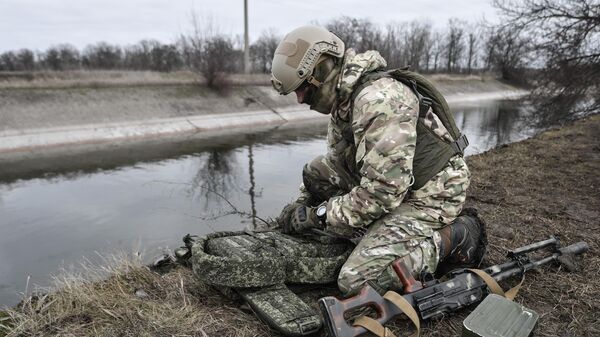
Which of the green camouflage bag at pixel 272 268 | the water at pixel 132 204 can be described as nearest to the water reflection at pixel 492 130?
the water at pixel 132 204

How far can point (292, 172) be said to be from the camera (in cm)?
1085

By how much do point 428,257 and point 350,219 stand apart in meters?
0.65

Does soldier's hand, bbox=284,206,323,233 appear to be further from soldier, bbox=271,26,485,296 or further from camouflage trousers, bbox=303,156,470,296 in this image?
camouflage trousers, bbox=303,156,470,296

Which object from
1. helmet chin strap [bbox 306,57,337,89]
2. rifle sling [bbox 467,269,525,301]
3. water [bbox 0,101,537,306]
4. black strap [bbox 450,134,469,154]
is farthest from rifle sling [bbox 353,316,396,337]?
water [bbox 0,101,537,306]

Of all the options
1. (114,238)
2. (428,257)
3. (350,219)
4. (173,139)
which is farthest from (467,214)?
(173,139)

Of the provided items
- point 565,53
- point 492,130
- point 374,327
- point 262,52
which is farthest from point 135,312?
point 262,52

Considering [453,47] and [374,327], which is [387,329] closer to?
[374,327]

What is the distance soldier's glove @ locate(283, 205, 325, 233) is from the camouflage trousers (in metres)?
0.41

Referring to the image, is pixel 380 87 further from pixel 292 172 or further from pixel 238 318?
pixel 292 172

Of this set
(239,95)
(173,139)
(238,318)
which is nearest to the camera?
(238,318)

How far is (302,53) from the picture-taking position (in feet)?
10.7

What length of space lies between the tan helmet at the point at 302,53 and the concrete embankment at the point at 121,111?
1296 cm

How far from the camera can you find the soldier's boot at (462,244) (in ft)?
10.8

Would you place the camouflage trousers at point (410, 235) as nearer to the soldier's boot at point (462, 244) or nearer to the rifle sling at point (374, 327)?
the soldier's boot at point (462, 244)
